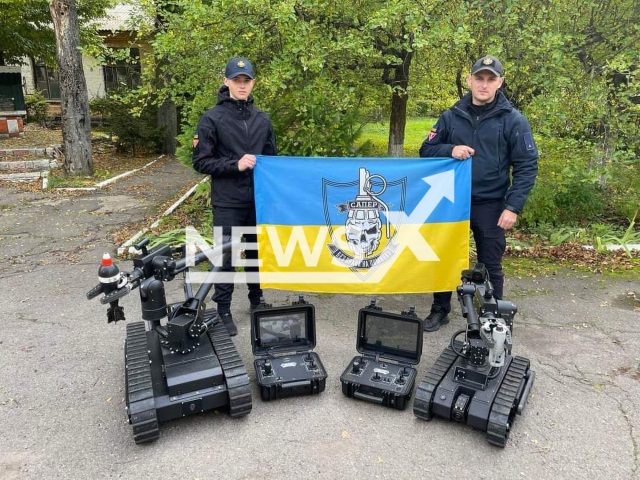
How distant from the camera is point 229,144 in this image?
4262 mm

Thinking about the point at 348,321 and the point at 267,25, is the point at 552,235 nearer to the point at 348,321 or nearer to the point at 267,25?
the point at 348,321

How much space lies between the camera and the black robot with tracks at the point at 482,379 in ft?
10.1

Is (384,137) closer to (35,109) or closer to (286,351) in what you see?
(286,351)

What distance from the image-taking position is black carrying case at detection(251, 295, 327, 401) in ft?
11.7

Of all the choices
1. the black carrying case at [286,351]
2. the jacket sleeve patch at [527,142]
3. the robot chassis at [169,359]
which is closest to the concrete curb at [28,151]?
the robot chassis at [169,359]

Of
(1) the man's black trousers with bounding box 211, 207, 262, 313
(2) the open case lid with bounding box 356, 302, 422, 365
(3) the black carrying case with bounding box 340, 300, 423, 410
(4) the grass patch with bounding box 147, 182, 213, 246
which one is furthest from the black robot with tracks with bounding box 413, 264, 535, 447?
(4) the grass patch with bounding box 147, 182, 213, 246

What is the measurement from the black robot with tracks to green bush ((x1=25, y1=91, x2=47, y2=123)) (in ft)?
70.7

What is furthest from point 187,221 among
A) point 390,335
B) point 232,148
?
point 390,335

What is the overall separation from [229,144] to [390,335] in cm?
216

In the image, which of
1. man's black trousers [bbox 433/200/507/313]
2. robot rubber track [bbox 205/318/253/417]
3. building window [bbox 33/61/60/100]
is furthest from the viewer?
building window [bbox 33/61/60/100]

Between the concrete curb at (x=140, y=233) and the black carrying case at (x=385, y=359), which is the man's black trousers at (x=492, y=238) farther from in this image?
the concrete curb at (x=140, y=233)

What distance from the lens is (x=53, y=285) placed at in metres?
5.71

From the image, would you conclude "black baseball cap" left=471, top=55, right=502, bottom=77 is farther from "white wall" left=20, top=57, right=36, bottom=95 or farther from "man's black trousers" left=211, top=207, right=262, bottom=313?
"white wall" left=20, top=57, right=36, bottom=95

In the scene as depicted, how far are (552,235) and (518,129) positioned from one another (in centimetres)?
372
